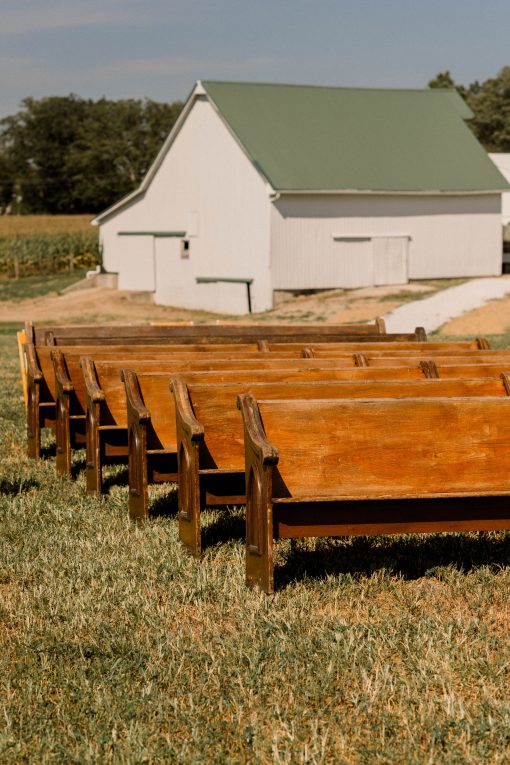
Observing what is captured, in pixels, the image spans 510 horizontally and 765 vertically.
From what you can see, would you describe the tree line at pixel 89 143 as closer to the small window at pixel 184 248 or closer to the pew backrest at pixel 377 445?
the small window at pixel 184 248

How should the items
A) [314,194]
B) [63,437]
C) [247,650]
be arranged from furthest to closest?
[314,194] → [63,437] → [247,650]

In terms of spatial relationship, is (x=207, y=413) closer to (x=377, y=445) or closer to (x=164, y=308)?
(x=377, y=445)

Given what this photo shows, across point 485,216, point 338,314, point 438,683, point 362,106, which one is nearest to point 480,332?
point 338,314

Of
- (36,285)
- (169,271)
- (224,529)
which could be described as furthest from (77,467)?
(36,285)

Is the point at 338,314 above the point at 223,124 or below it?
below

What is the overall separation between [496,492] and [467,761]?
2.44 meters

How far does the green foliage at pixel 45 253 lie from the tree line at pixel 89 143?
38.6m

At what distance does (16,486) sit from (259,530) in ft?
12.8

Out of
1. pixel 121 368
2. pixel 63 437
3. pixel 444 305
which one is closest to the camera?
pixel 121 368

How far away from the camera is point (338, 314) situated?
3575 centimetres

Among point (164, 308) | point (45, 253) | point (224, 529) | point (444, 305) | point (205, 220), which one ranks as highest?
point (205, 220)

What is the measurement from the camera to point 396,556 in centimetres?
744

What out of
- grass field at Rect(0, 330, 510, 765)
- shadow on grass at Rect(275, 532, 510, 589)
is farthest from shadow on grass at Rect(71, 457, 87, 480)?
shadow on grass at Rect(275, 532, 510, 589)

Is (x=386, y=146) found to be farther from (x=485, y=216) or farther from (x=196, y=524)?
(x=196, y=524)
